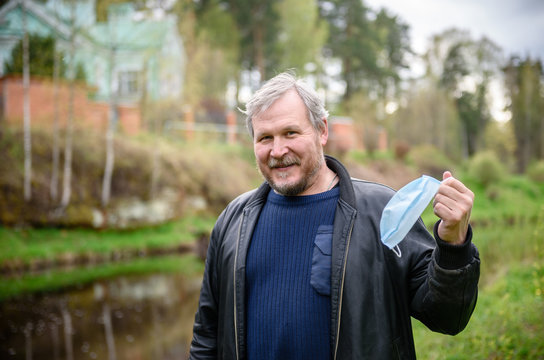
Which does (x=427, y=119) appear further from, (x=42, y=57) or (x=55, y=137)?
(x=55, y=137)

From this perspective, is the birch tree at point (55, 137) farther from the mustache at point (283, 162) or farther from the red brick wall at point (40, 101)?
the mustache at point (283, 162)

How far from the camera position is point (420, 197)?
187 centimetres

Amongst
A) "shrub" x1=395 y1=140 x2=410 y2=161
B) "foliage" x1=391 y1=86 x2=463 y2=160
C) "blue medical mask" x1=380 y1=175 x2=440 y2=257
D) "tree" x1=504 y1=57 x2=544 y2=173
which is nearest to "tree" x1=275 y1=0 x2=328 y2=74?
"shrub" x1=395 y1=140 x2=410 y2=161

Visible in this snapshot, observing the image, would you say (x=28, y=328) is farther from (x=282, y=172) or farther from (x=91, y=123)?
(x=91, y=123)

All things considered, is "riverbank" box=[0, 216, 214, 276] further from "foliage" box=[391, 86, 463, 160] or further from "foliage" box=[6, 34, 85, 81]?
"foliage" box=[391, 86, 463, 160]

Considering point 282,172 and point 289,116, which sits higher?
point 289,116

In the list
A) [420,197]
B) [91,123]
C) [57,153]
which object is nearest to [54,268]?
[57,153]

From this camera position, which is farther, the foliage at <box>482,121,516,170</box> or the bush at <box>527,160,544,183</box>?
the foliage at <box>482,121,516,170</box>

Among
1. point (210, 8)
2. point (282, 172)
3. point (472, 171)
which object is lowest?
point (472, 171)

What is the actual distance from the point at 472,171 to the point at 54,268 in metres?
25.1

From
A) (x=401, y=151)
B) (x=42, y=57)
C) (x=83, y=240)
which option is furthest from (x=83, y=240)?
(x=401, y=151)

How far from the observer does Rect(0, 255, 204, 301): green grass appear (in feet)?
35.9

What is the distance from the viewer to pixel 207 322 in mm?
2535

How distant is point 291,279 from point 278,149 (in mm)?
653
